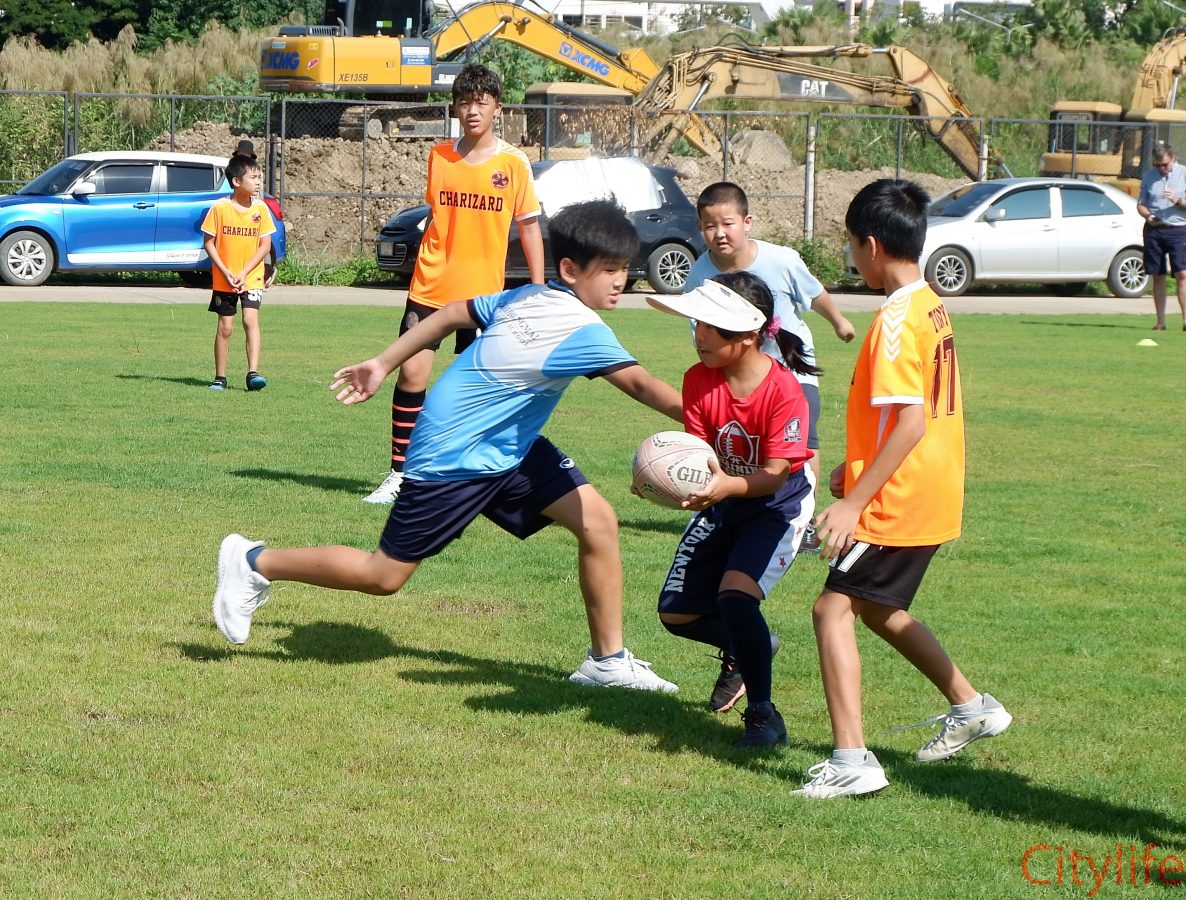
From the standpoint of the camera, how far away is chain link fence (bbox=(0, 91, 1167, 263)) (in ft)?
97.9

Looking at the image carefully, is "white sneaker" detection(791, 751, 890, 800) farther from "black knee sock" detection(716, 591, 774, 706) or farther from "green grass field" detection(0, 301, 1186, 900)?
"black knee sock" detection(716, 591, 774, 706)

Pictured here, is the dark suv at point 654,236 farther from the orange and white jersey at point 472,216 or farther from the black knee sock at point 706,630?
the black knee sock at point 706,630

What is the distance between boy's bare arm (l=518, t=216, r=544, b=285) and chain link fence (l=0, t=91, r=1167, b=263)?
19833 mm

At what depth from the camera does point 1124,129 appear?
108 feet

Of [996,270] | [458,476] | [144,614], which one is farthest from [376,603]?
[996,270]

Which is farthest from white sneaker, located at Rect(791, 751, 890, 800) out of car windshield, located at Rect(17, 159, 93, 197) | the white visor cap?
car windshield, located at Rect(17, 159, 93, 197)

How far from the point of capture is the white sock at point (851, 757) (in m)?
4.70

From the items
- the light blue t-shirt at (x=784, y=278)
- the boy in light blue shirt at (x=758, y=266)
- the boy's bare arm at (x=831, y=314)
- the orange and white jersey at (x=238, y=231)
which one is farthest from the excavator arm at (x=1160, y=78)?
the light blue t-shirt at (x=784, y=278)

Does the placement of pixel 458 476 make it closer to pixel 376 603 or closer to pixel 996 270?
pixel 376 603

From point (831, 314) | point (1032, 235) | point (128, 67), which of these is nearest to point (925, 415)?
point (831, 314)

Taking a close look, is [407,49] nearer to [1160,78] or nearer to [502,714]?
[1160,78]

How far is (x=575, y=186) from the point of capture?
2439cm

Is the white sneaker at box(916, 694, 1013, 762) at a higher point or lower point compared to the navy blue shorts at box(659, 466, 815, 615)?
lower

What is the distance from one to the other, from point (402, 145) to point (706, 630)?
26.3 meters
